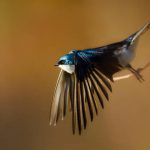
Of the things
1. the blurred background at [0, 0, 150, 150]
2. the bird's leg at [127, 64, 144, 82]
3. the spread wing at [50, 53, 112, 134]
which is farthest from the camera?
the blurred background at [0, 0, 150, 150]

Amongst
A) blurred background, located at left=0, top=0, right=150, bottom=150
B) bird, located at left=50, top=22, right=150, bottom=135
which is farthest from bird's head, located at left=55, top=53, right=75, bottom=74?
blurred background, located at left=0, top=0, right=150, bottom=150

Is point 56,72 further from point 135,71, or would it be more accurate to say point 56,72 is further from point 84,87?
point 84,87

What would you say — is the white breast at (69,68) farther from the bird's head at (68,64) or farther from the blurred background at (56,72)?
the blurred background at (56,72)

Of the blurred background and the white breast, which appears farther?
the blurred background

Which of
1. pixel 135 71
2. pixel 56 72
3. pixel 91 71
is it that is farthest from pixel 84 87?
pixel 56 72

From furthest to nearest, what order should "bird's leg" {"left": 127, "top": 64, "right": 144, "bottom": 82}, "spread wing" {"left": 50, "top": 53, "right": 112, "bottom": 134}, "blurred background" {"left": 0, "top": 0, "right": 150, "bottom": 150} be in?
"blurred background" {"left": 0, "top": 0, "right": 150, "bottom": 150}
"bird's leg" {"left": 127, "top": 64, "right": 144, "bottom": 82}
"spread wing" {"left": 50, "top": 53, "right": 112, "bottom": 134}

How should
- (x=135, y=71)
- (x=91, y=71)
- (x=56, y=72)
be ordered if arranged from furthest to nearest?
1. (x=56, y=72)
2. (x=135, y=71)
3. (x=91, y=71)

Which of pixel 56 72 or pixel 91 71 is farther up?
pixel 56 72

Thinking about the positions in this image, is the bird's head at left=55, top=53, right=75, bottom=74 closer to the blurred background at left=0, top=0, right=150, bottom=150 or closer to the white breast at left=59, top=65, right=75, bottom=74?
the white breast at left=59, top=65, right=75, bottom=74

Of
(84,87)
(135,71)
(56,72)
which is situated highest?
(56,72)
